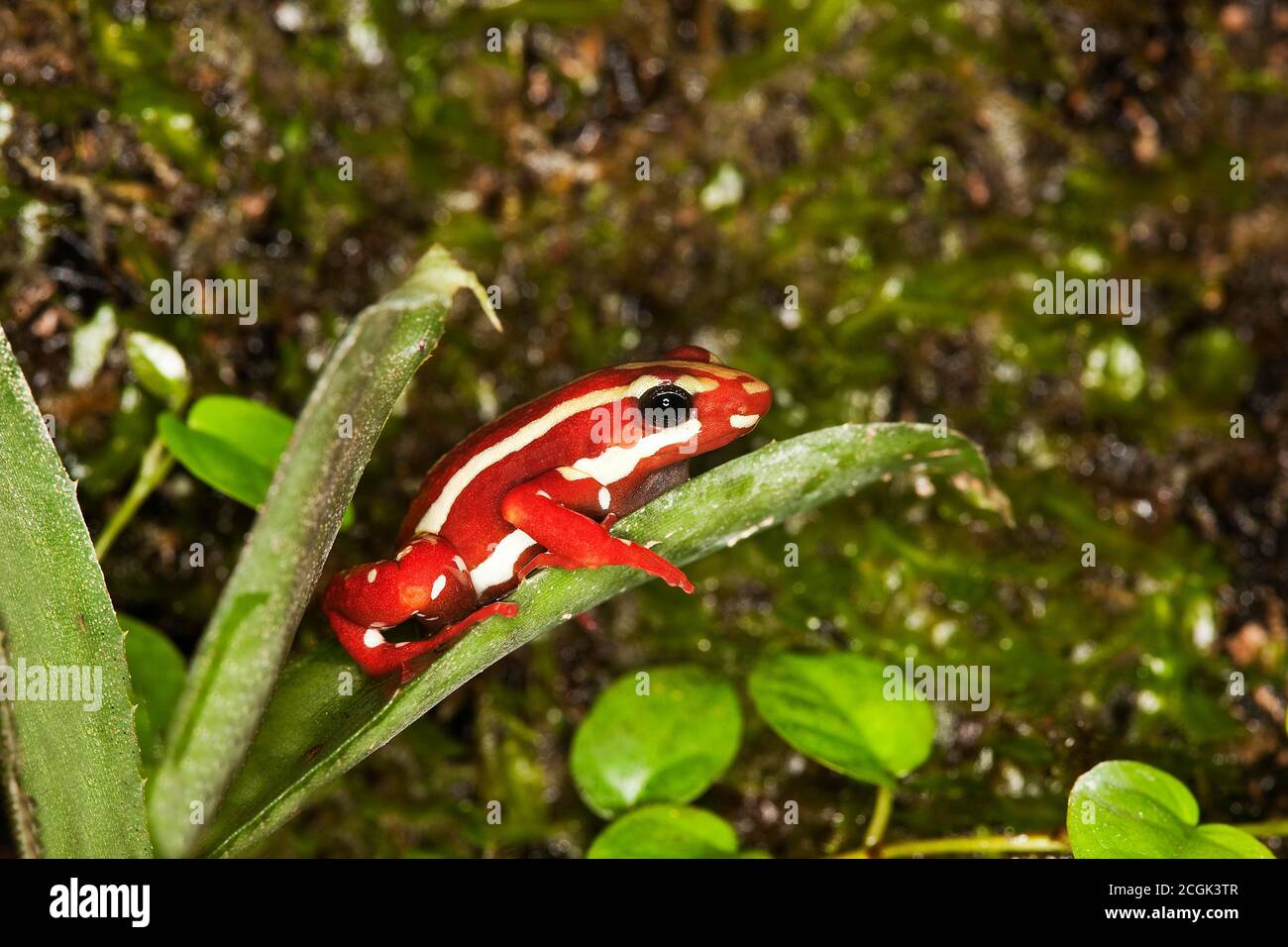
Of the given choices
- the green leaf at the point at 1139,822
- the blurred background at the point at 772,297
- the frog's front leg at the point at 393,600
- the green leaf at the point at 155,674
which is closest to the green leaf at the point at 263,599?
the frog's front leg at the point at 393,600

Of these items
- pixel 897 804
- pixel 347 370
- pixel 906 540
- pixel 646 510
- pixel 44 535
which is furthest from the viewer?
pixel 906 540

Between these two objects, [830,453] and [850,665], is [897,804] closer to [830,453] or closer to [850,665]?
[850,665]

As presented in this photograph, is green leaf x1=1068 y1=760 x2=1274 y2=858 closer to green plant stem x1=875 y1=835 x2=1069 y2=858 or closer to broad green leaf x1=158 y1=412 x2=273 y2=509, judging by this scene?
green plant stem x1=875 y1=835 x2=1069 y2=858

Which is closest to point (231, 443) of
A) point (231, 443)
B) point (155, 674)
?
point (231, 443)

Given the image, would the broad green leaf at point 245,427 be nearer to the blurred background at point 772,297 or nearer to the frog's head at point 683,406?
the blurred background at point 772,297

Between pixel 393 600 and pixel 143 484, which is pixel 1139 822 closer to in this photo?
pixel 393 600

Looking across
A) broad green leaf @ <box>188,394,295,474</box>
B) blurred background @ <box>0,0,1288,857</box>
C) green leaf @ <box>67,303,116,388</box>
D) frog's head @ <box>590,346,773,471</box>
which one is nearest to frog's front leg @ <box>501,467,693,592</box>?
frog's head @ <box>590,346,773,471</box>

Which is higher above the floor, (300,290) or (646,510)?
(300,290)

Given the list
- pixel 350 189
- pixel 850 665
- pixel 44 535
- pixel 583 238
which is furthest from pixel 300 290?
pixel 850 665
